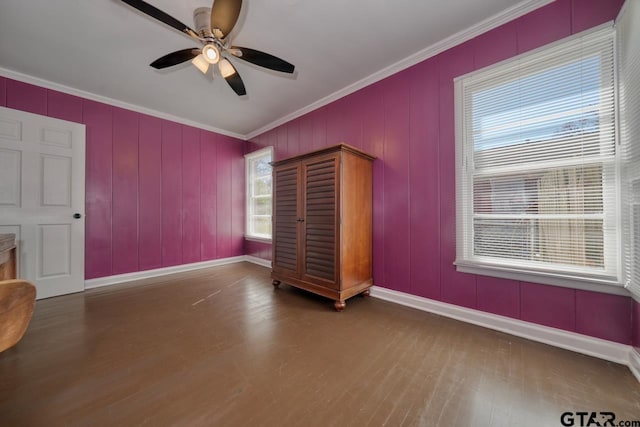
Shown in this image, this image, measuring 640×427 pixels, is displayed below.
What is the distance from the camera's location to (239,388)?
Result: 4.30 feet

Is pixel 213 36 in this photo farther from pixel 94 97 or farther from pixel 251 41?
pixel 94 97

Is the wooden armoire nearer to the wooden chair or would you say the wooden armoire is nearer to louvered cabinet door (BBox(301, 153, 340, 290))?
louvered cabinet door (BBox(301, 153, 340, 290))

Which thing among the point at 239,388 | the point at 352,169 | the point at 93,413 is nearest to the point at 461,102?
the point at 352,169

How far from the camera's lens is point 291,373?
1426 millimetres

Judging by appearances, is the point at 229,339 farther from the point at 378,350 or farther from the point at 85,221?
the point at 85,221

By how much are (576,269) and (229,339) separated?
8.48 feet

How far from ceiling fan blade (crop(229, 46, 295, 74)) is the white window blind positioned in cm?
214

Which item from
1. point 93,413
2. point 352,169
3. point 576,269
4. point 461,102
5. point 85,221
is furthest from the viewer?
point 85,221

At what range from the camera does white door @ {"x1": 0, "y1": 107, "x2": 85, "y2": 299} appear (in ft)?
8.43

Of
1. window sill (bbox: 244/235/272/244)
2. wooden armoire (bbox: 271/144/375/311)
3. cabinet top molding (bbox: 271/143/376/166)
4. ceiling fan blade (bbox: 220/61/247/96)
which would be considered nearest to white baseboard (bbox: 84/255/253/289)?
window sill (bbox: 244/235/272/244)

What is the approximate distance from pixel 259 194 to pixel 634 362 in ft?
15.2

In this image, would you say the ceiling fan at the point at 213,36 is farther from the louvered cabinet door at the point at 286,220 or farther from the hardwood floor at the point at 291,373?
the hardwood floor at the point at 291,373

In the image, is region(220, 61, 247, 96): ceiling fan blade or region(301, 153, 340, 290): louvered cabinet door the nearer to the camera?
region(220, 61, 247, 96): ceiling fan blade

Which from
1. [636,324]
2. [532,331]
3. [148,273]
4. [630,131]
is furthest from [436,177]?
[148,273]
